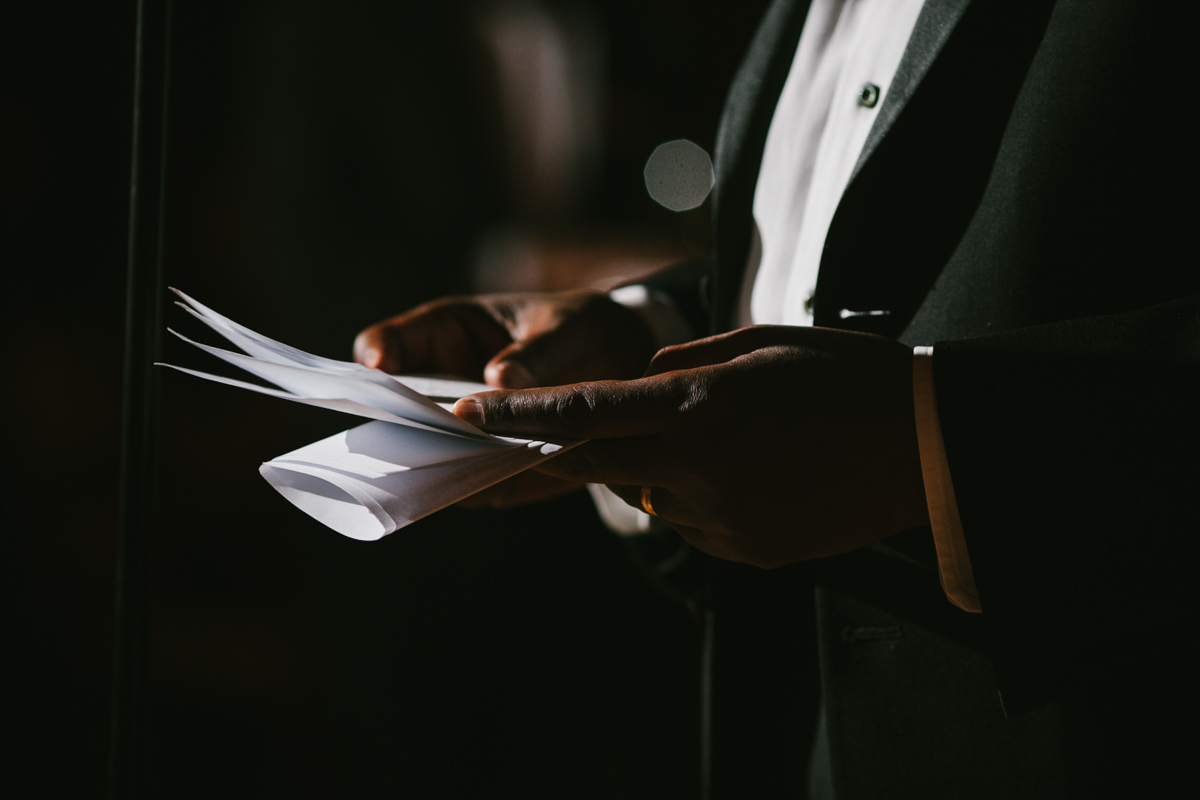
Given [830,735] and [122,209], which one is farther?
[122,209]

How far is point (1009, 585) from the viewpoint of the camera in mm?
426

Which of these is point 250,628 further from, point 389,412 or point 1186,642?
point 1186,642

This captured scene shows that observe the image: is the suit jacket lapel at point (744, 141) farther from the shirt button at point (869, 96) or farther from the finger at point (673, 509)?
the finger at point (673, 509)

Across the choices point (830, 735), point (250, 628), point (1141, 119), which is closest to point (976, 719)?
point (830, 735)

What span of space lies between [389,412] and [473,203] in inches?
80.7

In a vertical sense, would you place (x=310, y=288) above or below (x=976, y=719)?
above

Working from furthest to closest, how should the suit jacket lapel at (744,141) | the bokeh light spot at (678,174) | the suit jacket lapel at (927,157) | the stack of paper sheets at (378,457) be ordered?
1. the bokeh light spot at (678,174)
2. the suit jacket lapel at (744,141)
3. the suit jacket lapel at (927,157)
4. the stack of paper sheets at (378,457)

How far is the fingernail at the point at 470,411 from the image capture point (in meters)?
0.39

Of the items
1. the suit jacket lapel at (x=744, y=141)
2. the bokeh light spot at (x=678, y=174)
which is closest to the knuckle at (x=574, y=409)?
the suit jacket lapel at (x=744, y=141)

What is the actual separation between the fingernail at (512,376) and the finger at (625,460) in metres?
0.16

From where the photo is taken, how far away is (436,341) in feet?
2.48

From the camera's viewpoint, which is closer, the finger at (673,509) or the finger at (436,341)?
the finger at (673,509)

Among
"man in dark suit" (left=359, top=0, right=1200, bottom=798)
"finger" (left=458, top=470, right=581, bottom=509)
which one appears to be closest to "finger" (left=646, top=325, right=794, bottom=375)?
"man in dark suit" (left=359, top=0, right=1200, bottom=798)

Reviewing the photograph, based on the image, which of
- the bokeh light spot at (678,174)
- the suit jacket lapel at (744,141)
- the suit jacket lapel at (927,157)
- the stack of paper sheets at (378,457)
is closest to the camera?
the stack of paper sheets at (378,457)
